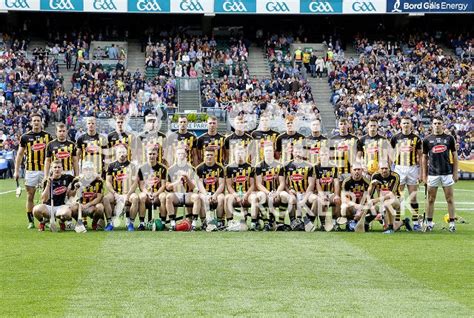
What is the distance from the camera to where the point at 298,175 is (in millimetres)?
15008

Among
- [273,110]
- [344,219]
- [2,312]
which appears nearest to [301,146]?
[344,219]

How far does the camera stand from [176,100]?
39.1 metres

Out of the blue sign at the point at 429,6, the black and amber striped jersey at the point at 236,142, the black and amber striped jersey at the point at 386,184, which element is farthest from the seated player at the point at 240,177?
the blue sign at the point at 429,6

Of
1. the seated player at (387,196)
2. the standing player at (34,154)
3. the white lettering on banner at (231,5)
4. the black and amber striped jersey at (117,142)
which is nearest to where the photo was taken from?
the seated player at (387,196)

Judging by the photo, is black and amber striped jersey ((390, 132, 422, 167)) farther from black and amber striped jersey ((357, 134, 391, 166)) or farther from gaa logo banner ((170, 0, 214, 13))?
gaa logo banner ((170, 0, 214, 13))

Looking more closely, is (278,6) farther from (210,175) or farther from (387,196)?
(387,196)

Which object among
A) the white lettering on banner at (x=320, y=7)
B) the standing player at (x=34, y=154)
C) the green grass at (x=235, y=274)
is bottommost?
the green grass at (x=235, y=274)

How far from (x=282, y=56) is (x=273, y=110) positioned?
736 centimetres

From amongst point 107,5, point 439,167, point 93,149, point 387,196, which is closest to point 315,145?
point 387,196

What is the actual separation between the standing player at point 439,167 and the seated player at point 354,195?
103 centimetres

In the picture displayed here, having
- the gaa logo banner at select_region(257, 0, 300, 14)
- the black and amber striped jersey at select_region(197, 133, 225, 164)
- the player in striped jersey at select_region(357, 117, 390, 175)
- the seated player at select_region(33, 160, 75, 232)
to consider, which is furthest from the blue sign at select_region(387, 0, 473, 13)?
the seated player at select_region(33, 160, 75, 232)

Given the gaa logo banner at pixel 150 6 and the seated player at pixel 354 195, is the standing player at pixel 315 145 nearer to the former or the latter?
the seated player at pixel 354 195

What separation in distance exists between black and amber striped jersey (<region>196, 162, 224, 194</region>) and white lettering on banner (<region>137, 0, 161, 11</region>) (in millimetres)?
29238

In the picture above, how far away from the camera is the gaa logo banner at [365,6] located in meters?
44.2
